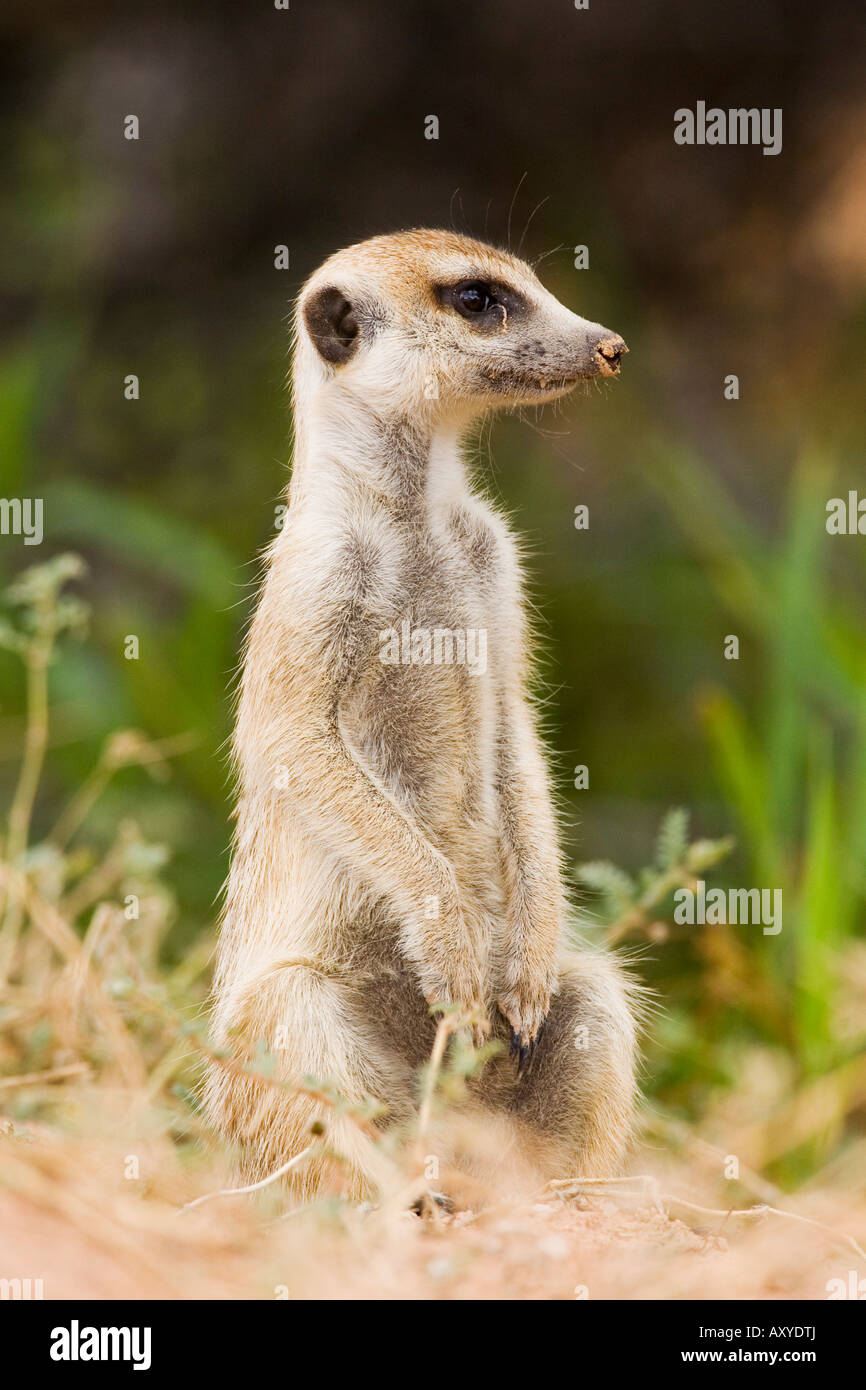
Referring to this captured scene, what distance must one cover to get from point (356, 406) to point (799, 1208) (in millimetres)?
2014

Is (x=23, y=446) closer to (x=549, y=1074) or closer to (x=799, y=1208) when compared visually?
(x=549, y=1074)

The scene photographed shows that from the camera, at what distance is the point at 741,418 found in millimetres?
8125

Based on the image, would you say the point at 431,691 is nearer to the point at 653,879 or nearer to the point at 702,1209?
the point at 653,879

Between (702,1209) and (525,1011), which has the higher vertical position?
(525,1011)

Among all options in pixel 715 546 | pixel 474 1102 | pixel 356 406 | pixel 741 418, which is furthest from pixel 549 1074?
pixel 741 418

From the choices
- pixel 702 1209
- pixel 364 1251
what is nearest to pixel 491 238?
pixel 702 1209

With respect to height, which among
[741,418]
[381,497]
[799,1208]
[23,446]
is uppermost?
[741,418]

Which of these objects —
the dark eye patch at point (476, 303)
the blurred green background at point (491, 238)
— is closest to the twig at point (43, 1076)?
the dark eye patch at point (476, 303)

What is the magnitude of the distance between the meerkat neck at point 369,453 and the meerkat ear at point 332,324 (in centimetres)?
8

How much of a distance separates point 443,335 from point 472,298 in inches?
4.5

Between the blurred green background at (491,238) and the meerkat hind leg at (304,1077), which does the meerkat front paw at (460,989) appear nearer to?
the meerkat hind leg at (304,1077)

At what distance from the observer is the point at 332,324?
3.46 metres

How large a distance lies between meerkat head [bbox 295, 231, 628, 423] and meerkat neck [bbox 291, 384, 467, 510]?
3 cm

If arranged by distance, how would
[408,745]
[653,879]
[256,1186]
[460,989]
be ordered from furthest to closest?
[653,879]
[408,745]
[460,989]
[256,1186]
